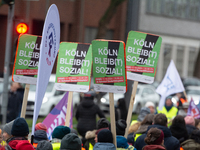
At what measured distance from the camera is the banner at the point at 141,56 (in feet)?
23.5

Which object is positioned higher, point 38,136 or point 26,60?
point 26,60

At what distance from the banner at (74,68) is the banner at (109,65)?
2.94 ft

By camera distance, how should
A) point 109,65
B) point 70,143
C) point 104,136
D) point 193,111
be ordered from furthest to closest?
point 193,111 < point 109,65 < point 104,136 < point 70,143

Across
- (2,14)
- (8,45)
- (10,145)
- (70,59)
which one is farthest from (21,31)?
(2,14)

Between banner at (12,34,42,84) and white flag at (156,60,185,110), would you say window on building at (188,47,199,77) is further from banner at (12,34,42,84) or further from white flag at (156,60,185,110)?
banner at (12,34,42,84)

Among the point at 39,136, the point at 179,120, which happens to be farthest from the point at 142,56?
the point at 39,136

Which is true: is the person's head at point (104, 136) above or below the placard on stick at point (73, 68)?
below

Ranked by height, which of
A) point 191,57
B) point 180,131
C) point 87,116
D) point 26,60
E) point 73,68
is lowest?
point 87,116

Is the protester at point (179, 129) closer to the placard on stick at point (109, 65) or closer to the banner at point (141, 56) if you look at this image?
the banner at point (141, 56)

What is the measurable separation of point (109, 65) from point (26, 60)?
1477mm

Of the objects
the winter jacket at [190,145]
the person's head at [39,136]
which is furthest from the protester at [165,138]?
the person's head at [39,136]

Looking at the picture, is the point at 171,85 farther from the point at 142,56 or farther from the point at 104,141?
the point at 104,141

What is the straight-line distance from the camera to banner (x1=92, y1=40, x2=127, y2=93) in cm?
588

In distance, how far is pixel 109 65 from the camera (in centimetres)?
593
